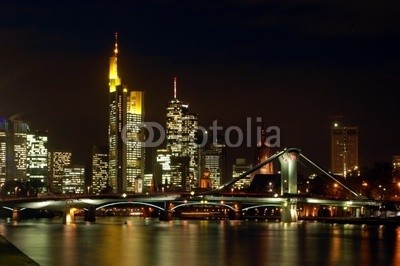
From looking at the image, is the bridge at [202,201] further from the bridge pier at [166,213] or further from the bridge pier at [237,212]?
the bridge pier at [237,212]

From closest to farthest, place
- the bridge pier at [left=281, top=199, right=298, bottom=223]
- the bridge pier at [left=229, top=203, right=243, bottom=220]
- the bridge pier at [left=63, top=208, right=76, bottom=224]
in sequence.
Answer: the bridge pier at [left=63, top=208, right=76, bottom=224]
the bridge pier at [left=281, top=199, right=298, bottom=223]
the bridge pier at [left=229, top=203, right=243, bottom=220]

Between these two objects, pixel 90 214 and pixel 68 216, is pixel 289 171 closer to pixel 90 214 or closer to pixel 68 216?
pixel 90 214

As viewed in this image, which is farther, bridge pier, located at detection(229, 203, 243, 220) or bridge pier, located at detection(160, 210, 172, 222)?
bridge pier, located at detection(229, 203, 243, 220)

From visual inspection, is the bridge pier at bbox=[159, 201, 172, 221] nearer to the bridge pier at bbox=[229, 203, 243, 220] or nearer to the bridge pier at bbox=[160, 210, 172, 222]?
the bridge pier at bbox=[160, 210, 172, 222]

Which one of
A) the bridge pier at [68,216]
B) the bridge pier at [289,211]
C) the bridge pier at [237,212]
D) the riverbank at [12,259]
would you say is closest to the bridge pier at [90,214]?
the bridge pier at [68,216]

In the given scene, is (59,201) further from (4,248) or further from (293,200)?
(4,248)

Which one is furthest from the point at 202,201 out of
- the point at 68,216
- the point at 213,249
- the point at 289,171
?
the point at 213,249

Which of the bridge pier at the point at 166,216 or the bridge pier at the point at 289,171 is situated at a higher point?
the bridge pier at the point at 289,171

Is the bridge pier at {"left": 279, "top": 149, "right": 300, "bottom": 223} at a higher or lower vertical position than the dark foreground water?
higher

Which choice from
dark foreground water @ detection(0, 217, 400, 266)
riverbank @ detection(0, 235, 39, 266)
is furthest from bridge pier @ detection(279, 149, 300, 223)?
riverbank @ detection(0, 235, 39, 266)

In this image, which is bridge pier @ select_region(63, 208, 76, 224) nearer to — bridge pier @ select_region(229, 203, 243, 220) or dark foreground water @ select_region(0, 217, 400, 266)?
bridge pier @ select_region(229, 203, 243, 220)

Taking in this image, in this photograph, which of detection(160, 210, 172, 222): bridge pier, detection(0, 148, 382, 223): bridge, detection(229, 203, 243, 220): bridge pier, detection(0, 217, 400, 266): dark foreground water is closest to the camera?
detection(0, 217, 400, 266): dark foreground water

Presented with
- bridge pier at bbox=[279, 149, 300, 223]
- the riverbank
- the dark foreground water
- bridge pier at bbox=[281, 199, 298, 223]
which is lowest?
the dark foreground water

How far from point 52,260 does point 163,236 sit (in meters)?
32.5
